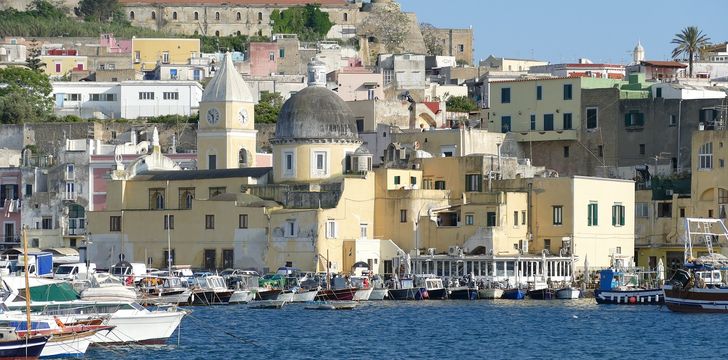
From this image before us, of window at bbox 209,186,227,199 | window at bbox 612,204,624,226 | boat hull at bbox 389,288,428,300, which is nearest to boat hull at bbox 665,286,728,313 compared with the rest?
boat hull at bbox 389,288,428,300

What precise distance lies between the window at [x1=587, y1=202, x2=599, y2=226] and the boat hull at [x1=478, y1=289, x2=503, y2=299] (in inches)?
289

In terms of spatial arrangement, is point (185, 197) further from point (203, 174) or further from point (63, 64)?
point (63, 64)

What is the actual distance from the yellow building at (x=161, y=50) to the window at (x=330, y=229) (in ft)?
178

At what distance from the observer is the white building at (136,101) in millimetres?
126312

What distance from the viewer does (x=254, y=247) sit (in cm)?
9300

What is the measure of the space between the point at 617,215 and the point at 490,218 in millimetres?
7052

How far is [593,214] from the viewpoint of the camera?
93125 millimetres

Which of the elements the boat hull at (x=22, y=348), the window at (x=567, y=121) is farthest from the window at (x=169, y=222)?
the boat hull at (x=22, y=348)

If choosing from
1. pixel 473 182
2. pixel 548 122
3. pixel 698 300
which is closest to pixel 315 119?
pixel 473 182

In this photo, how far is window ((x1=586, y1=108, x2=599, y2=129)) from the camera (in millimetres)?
102688

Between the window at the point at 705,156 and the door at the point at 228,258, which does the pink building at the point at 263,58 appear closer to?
the door at the point at 228,258

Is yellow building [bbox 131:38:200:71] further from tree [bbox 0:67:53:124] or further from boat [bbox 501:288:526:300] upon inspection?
boat [bbox 501:288:526:300]

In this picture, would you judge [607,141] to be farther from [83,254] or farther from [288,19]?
[288,19]

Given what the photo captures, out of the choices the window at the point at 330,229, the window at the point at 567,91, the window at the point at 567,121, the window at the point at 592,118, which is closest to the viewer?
the window at the point at 330,229
